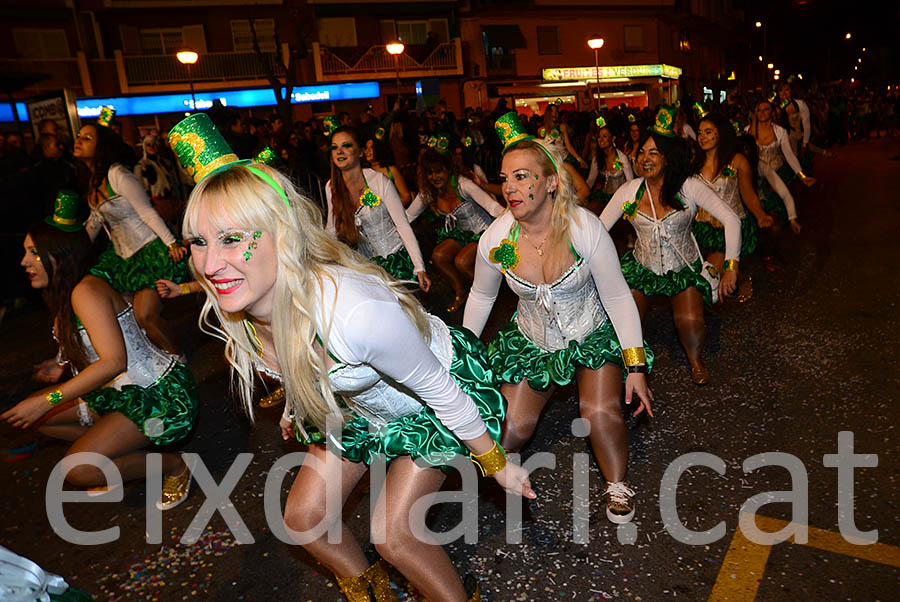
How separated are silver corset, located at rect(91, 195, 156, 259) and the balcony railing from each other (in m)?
26.0

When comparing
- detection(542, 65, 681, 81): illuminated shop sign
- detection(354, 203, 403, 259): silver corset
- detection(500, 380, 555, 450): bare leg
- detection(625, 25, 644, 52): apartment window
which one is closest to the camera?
detection(500, 380, 555, 450): bare leg

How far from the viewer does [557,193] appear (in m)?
3.29

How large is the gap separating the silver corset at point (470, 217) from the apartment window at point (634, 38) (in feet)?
110

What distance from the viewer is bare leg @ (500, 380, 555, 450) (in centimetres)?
334

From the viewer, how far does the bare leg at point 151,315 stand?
5061 millimetres

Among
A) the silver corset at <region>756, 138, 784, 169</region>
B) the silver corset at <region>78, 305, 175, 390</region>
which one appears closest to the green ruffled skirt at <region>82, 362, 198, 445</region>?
the silver corset at <region>78, 305, 175, 390</region>

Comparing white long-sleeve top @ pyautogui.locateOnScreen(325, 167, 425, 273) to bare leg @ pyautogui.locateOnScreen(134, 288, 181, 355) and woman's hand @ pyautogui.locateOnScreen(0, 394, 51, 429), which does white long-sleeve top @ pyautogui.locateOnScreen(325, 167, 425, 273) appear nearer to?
bare leg @ pyautogui.locateOnScreen(134, 288, 181, 355)

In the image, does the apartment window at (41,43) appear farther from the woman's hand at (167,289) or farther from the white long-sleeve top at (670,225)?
the white long-sleeve top at (670,225)

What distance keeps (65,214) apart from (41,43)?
29685mm

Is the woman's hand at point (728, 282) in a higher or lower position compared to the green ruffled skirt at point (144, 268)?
lower

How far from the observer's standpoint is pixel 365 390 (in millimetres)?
2395

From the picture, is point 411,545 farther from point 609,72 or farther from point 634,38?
point 634,38

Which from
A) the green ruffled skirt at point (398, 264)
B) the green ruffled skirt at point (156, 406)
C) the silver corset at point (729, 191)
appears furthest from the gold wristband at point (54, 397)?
the silver corset at point (729, 191)

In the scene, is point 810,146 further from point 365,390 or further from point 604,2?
point 604,2
